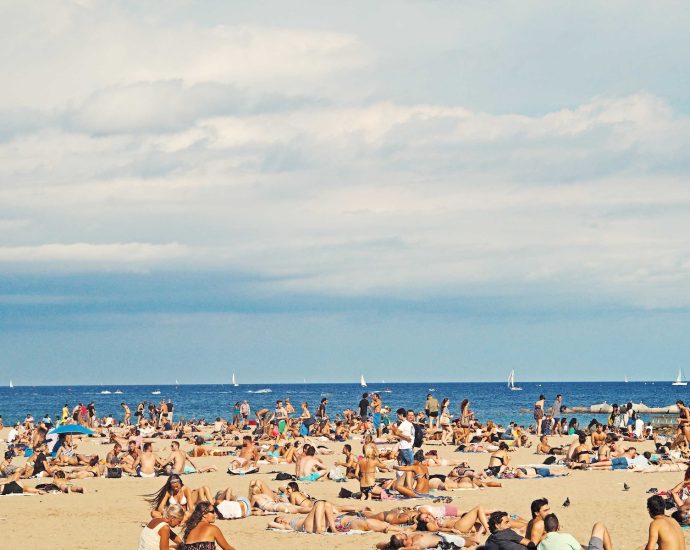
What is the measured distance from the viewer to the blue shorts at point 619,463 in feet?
79.0

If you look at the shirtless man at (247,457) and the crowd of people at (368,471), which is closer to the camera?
the crowd of people at (368,471)

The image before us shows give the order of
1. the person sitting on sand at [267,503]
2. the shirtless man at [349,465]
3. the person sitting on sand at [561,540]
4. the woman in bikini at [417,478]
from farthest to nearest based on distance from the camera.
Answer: the shirtless man at [349,465], the woman in bikini at [417,478], the person sitting on sand at [267,503], the person sitting on sand at [561,540]

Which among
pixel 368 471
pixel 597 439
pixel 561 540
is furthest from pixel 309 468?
pixel 561 540

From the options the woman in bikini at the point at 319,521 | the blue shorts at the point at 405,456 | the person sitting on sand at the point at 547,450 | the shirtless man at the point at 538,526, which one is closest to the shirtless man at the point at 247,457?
the blue shorts at the point at 405,456

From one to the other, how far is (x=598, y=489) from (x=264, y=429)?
18756 mm

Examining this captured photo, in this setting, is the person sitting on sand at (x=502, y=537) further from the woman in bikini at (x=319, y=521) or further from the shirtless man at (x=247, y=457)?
the shirtless man at (x=247, y=457)

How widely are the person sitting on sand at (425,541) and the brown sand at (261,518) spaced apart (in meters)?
0.99

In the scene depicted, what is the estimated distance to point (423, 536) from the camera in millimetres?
13945

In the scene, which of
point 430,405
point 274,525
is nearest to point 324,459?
point 430,405

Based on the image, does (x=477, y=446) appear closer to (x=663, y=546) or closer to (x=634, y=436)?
(x=634, y=436)

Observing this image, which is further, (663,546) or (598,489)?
(598,489)

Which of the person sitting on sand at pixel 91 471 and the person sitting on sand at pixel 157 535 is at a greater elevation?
the person sitting on sand at pixel 157 535

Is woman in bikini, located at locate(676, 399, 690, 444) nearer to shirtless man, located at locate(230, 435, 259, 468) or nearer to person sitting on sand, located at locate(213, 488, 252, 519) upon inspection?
shirtless man, located at locate(230, 435, 259, 468)

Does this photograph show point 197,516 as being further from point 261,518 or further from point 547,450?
point 547,450
